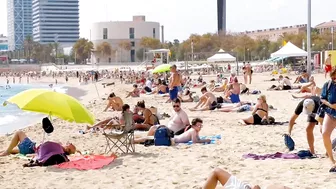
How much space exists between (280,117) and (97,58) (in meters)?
90.9

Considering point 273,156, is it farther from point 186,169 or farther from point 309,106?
point 186,169

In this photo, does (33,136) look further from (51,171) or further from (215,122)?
(51,171)

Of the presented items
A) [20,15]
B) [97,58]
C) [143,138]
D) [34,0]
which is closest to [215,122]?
[143,138]

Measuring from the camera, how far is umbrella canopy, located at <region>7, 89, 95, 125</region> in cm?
752

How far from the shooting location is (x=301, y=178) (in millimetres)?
6129

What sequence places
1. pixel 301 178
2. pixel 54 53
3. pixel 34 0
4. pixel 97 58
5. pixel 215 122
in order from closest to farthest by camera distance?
pixel 301 178 → pixel 215 122 → pixel 97 58 → pixel 54 53 → pixel 34 0

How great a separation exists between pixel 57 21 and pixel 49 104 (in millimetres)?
164345

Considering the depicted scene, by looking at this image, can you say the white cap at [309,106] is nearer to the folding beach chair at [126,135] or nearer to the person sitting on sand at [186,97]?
the folding beach chair at [126,135]

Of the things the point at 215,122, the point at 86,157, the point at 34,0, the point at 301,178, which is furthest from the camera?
the point at 34,0

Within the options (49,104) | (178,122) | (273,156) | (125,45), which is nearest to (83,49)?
(125,45)

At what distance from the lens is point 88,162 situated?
768 centimetres

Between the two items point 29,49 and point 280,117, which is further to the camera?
point 29,49

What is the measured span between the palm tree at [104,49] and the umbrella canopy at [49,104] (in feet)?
303

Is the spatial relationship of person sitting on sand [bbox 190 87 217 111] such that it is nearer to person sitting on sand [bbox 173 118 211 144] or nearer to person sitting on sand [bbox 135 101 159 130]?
person sitting on sand [bbox 135 101 159 130]
